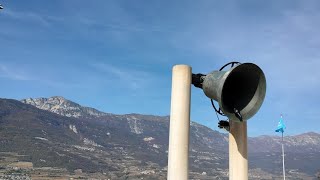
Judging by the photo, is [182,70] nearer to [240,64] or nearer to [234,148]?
[240,64]

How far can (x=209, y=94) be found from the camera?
22.5 feet

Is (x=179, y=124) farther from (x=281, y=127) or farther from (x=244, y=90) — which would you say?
(x=281, y=127)

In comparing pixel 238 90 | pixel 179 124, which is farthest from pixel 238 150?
pixel 179 124

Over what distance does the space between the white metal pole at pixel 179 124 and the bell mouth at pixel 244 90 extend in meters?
0.60

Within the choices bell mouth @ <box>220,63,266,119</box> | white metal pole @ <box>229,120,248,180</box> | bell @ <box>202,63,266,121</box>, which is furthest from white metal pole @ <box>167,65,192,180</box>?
white metal pole @ <box>229,120,248,180</box>

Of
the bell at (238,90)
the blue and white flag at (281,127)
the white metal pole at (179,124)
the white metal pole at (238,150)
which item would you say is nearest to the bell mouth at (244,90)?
the bell at (238,90)

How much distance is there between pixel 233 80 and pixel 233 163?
56.3 inches

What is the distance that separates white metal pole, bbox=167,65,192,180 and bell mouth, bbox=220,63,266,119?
60cm

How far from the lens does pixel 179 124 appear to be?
6594 mm

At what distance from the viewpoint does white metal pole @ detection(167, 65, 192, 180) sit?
6477mm

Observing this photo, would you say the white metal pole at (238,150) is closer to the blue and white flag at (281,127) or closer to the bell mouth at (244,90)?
the bell mouth at (244,90)

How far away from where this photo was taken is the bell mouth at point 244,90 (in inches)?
265

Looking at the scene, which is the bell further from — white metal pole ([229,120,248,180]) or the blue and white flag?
the blue and white flag

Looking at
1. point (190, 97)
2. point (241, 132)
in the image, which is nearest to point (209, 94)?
point (190, 97)
